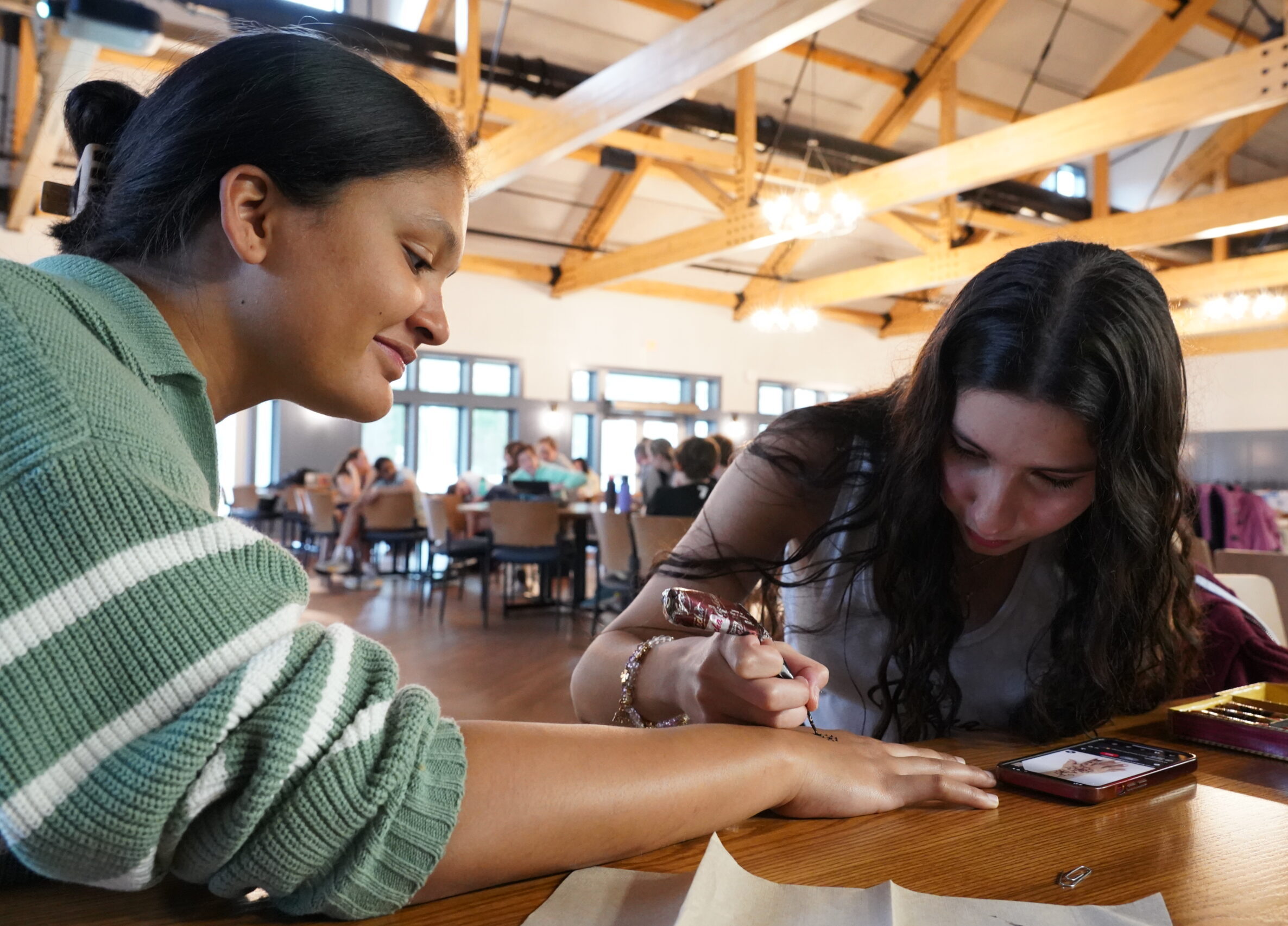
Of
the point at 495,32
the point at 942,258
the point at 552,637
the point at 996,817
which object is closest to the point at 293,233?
the point at 996,817

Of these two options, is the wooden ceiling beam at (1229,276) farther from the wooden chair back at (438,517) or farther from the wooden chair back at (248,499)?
the wooden chair back at (248,499)

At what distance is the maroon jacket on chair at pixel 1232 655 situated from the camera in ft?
5.08

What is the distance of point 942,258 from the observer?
32.1 ft

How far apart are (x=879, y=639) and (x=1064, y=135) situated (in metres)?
5.94

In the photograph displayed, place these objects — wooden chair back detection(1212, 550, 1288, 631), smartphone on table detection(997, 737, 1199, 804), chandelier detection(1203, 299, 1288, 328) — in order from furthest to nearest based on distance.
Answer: chandelier detection(1203, 299, 1288, 328)
wooden chair back detection(1212, 550, 1288, 631)
smartphone on table detection(997, 737, 1199, 804)

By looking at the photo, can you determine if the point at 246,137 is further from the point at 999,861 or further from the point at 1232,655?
the point at 1232,655

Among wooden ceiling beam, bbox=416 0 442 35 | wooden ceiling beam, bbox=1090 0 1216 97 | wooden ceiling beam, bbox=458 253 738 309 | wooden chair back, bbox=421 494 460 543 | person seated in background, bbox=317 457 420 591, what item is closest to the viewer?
wooden chair back, bbox=421 494 460 543

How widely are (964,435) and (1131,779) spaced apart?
48 centimetres

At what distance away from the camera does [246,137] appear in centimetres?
84

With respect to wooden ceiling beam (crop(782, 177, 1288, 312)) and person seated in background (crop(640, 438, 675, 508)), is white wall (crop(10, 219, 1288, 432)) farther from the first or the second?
person seated in background (crop(640, 438, 675, 508))

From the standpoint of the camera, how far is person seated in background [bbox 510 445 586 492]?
9227mm

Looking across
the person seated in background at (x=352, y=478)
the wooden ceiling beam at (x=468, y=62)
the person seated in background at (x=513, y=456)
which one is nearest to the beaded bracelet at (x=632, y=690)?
the wooden ceiling beam at (x=468, y=62)

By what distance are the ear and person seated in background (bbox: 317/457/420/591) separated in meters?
7.43

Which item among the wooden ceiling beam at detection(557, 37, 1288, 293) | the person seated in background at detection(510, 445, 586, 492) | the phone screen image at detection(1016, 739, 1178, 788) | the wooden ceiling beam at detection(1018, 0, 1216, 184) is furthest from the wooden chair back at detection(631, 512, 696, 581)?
the wooden ceiling beam at detection(1018, 0, 1216, 184)
